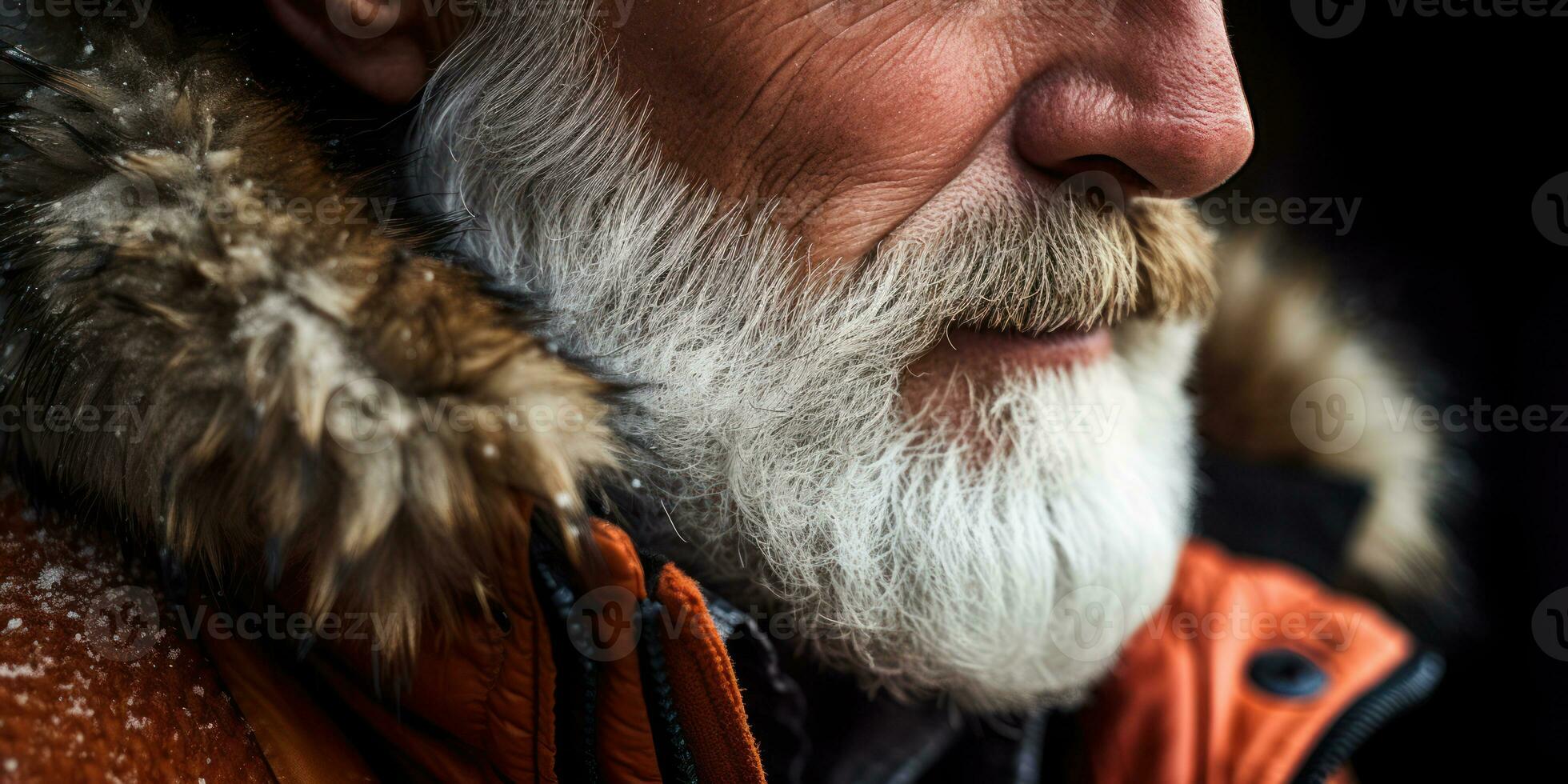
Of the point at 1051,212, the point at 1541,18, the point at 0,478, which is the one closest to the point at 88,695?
the point at 0,478

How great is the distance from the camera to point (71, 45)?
90cm

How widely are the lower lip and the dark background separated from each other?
4.88 ft

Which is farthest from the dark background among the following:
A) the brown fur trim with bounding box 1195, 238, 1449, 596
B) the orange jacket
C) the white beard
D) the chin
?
the orange jacket

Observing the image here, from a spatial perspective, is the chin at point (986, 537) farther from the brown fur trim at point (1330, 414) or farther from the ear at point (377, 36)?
the brown fur trim at point (1330, 414)

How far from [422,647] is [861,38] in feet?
2.39

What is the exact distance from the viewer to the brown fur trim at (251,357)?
770 millimetres

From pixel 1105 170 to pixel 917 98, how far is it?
0.77 ft

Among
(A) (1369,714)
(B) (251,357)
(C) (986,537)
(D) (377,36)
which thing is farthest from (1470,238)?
(B) (251,357)

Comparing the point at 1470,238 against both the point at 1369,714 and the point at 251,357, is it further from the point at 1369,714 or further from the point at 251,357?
the point at 251,357

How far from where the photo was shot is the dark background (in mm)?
2508

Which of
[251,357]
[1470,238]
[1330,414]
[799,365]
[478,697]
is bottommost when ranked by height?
[478,697]

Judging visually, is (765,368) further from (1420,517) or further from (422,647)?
(1420,517)

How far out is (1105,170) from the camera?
1078 mm

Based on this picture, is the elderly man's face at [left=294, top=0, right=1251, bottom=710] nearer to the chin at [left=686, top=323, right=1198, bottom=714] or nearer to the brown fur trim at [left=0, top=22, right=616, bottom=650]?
the chin at [left=686, top=323, right=1198, bottom=714]
